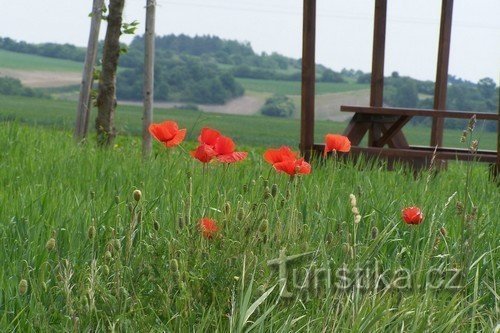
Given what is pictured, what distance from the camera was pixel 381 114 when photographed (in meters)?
8.44

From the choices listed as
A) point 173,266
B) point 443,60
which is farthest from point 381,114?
point 173,266

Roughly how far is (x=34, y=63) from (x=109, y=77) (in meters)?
49.4

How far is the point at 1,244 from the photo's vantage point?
3184mm

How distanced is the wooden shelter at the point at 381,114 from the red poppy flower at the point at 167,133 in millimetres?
4078

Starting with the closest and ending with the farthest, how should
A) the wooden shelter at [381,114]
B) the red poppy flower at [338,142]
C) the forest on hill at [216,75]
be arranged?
1. the red poppy flower at [338,142]
2. the wooden shelter at [381,114]
3. the forest on hill at [216,75]

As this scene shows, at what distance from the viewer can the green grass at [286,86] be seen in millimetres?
52584

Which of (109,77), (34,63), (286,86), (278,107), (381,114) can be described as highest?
(109,77)

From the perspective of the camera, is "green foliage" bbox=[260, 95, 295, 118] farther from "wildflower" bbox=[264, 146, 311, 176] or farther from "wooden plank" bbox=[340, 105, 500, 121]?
"wildflower" bbox=[264, 146, 311, 176]

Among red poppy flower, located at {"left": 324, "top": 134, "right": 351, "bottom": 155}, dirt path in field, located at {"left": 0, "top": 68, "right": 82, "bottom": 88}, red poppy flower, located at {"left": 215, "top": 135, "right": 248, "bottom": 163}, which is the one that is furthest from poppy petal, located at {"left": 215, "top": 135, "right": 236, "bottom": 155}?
dirt path in field, located at {"left": 0, "top": 68, "right": 82, "bottom": 88}

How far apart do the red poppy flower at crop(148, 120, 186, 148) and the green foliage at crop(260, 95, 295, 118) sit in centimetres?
4361

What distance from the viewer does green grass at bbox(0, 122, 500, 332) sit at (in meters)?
2.52

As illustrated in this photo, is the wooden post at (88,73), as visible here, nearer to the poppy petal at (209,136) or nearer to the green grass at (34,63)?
the poppy petal at (209,136)

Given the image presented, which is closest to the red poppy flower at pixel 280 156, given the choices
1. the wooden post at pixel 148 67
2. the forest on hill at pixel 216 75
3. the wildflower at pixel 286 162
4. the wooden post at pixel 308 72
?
the wildflower at pixel 286 162

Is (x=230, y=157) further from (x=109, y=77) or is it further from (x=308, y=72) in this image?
(x=109, y=77)
